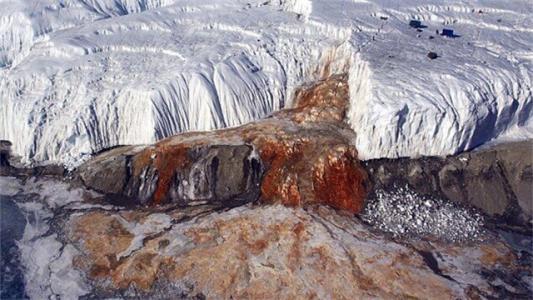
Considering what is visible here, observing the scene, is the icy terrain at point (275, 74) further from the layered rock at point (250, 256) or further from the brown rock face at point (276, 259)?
the brown rock face at point (276, 259)

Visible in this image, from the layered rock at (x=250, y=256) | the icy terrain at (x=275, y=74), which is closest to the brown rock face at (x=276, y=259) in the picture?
the layered rock at (x=250, y=256)

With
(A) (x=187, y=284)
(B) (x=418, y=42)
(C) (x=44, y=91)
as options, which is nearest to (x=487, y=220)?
(B) (x=418, y=42)

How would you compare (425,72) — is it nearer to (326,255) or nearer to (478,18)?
(478,18)

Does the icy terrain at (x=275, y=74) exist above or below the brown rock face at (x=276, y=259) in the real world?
above

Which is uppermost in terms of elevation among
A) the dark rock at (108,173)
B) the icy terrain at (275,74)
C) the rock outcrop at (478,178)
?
the icy terrain at (275,74)

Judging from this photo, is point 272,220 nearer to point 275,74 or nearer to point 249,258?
point 249,258

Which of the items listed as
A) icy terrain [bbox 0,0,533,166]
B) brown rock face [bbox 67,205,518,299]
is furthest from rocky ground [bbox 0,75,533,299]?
icy terrain [bbox 0,0,533,166]
